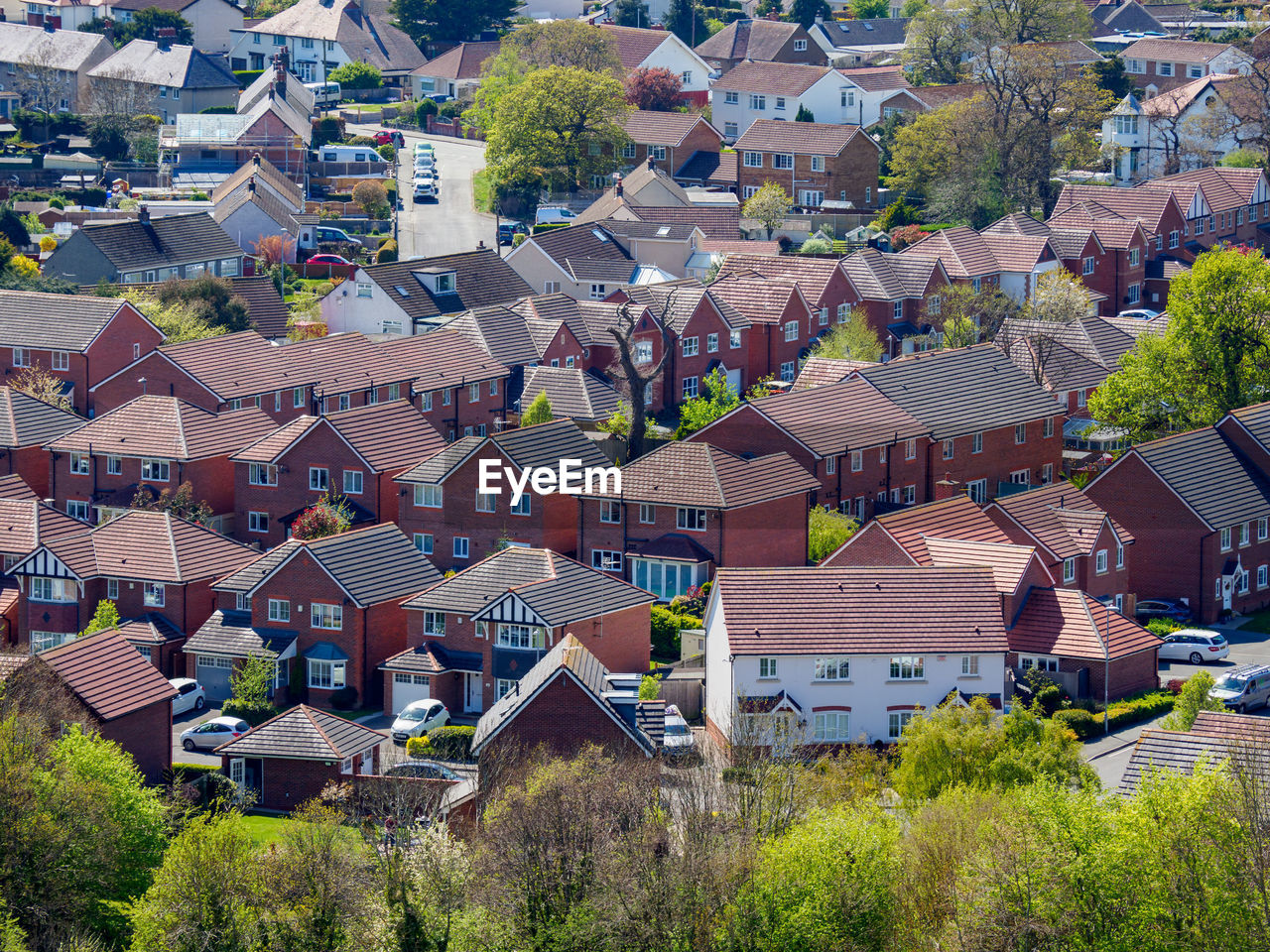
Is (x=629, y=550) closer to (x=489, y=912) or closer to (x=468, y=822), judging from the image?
(x=468, y=822)

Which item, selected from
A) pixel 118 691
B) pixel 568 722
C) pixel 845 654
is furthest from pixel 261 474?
pixel 845 654

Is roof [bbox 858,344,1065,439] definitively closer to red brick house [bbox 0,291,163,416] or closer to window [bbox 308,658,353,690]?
window [bbox 308,658,353,690]

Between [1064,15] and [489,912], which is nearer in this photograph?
[489,912]

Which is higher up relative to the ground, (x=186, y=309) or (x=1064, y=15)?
(x=1064, y=15)

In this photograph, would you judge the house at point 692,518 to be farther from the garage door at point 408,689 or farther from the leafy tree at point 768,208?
the leafy tree at point 768,208

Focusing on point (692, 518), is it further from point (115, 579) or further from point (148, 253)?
point (148, 253)

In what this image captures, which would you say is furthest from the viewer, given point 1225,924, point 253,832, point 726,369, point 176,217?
point 176,217

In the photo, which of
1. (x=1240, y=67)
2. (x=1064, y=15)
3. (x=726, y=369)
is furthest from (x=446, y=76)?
(x=726, y=369)

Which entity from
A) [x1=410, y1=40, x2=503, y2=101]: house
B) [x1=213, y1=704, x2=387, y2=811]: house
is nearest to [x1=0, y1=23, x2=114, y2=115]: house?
[x1=410, y1=40, x2=503, y2=101]: house
